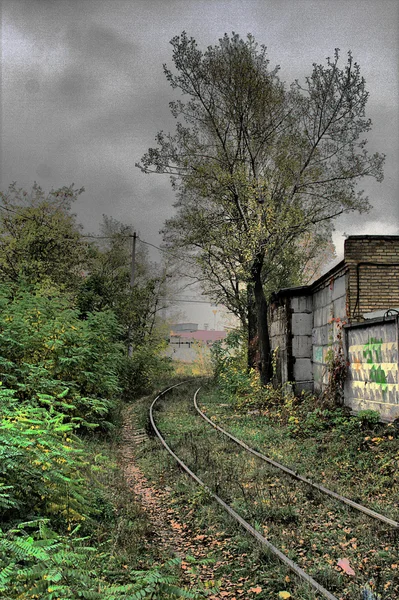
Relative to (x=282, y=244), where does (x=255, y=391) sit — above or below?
below

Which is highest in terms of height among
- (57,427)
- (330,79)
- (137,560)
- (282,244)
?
(330,79)

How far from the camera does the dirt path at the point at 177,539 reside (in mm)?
4879

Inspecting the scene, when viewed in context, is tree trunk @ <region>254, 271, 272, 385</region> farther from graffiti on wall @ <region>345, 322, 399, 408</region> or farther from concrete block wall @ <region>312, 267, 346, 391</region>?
graffiti on wall @ <region>345, 322, 399, 408</region>

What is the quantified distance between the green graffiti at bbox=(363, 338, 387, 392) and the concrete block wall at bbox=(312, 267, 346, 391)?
5.33ft

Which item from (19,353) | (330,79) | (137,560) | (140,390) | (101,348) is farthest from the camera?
(140,390)

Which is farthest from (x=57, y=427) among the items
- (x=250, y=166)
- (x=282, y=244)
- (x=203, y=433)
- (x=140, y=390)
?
(x=140, y=390)

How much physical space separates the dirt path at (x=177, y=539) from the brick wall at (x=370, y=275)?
652cm

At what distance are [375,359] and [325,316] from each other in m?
3.80

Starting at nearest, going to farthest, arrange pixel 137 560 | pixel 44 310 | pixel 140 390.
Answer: pixel 137 560, pixel 44 310, pixel 140 390

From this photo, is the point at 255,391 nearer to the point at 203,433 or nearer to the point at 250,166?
the point at 203,433

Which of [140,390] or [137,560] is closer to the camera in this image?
[137,560]

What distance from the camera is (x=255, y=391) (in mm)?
17719

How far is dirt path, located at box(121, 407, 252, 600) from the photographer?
4879mm

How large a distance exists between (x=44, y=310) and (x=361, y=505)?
8.04 metres
